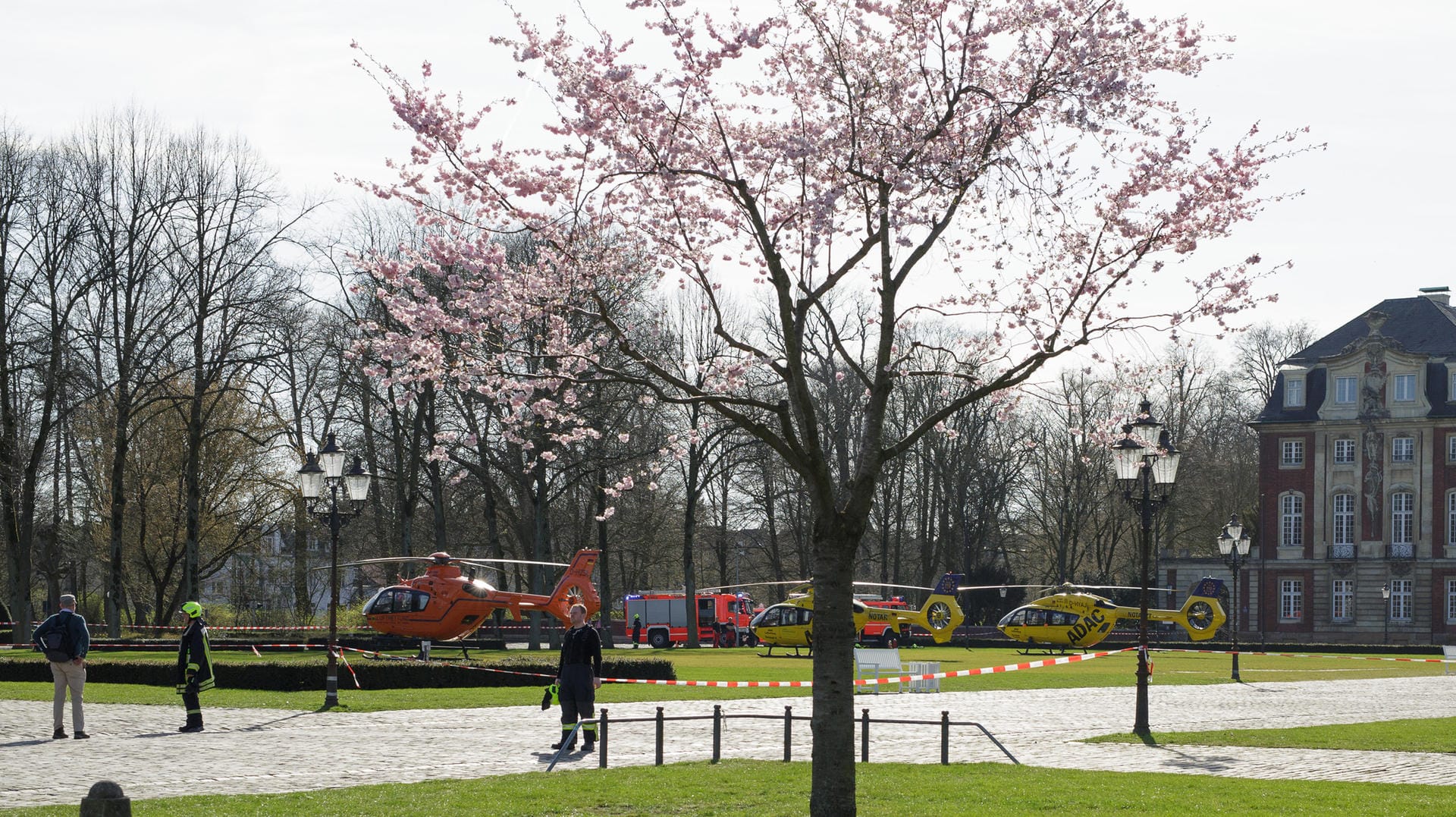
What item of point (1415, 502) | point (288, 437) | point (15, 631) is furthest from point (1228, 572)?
point (15, 631)

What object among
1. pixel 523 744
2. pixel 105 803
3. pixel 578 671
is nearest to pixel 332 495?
pixel 523 744

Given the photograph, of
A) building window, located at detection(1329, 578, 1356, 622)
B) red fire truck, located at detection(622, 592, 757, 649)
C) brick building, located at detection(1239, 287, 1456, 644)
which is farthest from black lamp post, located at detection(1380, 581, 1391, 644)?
red fire truck, located at detection(622, 592, 757, 649)

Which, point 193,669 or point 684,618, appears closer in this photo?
point 193,669

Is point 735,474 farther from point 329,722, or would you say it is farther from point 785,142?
point 785,142

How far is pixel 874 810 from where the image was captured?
37.9 ft

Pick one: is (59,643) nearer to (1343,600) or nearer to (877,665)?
(877,665)

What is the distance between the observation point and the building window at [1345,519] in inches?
2778

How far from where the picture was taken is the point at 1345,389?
70625mm

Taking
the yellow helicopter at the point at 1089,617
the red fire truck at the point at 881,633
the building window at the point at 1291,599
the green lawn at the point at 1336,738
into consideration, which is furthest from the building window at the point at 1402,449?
the green lawn at the point at 1336,738

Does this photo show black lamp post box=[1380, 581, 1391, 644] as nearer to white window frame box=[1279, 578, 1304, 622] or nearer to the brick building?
the brick building

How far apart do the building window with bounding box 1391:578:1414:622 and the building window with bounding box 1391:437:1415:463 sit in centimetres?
547

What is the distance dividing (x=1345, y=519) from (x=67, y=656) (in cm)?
6446

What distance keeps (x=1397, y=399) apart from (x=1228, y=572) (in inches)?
449

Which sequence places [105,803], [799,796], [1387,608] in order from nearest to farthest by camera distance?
[105,803], [799,796], [1387,608]
